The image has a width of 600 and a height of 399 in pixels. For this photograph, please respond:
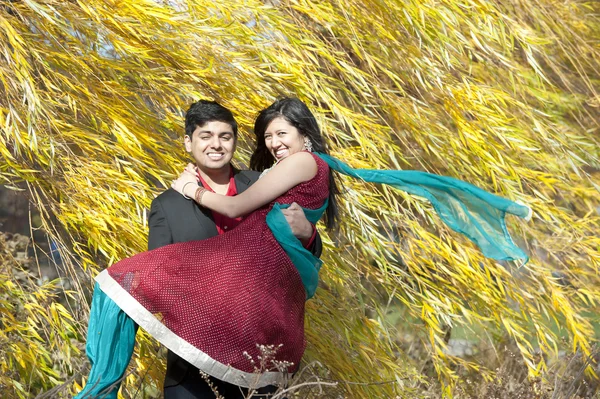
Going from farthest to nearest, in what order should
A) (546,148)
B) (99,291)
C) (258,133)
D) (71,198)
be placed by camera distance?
(546,148)
(71,198)
(258,133)
(99,291)

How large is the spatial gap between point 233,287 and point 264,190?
10.0 inches

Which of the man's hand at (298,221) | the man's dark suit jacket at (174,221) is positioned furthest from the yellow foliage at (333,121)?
the man's hand at (298,221)

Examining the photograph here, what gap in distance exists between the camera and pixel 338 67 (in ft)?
10.1

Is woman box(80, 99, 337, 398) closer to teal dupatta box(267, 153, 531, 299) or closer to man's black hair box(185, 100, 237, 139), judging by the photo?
man's black hair box(185, 100, 237, 139)

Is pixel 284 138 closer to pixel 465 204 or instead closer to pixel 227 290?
pixel 227 290

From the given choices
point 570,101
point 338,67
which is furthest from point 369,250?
point 570,101

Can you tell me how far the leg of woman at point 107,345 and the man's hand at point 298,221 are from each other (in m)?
0.46

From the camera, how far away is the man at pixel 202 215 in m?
2.05

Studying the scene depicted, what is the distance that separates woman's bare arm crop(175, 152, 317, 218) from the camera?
202 cm

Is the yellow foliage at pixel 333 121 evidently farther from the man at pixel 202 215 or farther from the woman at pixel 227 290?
the woman at pixel 227 290

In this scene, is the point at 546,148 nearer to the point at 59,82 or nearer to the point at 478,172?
the point at 478,172

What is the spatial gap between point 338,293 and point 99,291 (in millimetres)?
1173

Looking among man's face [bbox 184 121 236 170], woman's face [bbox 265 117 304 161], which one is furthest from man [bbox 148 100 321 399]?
woman's face [bbox 265 117 304 161]

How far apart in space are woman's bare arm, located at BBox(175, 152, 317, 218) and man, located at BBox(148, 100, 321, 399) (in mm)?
61
